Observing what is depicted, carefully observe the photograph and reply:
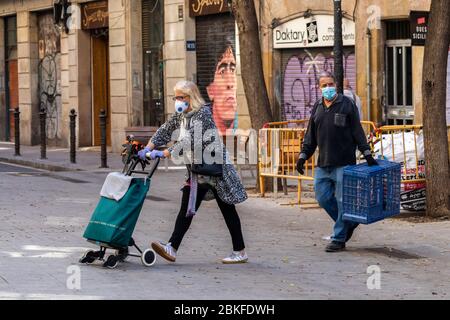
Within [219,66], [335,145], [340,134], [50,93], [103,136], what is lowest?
[103,136]

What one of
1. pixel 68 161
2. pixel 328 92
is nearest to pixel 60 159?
pixel 68 161

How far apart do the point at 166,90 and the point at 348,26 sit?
659cm

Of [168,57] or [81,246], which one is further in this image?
[168,57]

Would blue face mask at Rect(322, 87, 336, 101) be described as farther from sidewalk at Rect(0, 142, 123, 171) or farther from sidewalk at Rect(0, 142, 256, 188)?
sidewalk at Rect(0, 142, 123, 171)

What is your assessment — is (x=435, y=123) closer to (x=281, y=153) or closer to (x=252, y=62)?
(x=281, y=153)

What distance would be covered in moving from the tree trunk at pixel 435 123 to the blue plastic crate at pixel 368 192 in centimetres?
219

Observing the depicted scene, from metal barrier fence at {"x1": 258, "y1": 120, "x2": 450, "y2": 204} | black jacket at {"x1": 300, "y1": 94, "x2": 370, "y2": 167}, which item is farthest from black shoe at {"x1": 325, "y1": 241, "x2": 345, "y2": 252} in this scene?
metal barrier fence at {"x1": 258, "y1": 120, "x2": 450, "y2": 204}

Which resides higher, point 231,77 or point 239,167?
point 231,77

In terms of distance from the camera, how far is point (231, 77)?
79.1ft

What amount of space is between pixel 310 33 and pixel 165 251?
11.7 metres

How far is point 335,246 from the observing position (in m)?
11.4

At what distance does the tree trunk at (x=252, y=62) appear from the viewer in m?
16.9
